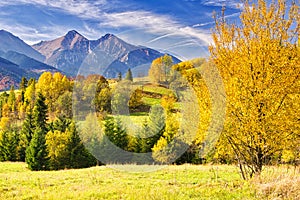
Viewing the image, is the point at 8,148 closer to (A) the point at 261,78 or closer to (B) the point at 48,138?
(B) the point at 48,138

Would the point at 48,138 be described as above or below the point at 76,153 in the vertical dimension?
above

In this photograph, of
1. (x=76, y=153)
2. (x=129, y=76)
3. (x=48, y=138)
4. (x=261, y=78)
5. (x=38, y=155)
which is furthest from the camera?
(x=48, y=138)

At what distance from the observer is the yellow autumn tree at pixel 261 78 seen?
11165 millimetres

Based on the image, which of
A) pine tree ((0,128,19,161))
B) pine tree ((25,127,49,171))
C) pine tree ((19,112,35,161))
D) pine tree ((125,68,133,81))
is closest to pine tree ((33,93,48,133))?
pine tree ((19,112,35,161))

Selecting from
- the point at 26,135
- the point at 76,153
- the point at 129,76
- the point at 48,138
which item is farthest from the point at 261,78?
the point at 26,135

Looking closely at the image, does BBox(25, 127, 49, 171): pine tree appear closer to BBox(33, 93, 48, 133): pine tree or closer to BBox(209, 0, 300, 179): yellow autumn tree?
BBox(33, 93, 48, 133): pine tree

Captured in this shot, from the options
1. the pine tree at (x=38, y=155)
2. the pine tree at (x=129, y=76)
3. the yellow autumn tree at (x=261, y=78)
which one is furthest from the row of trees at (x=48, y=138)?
the yellow autumn tree at (x=261, y=78)

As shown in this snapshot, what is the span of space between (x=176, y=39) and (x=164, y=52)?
0.85 metres

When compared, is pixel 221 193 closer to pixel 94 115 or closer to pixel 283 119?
pixel 283 119

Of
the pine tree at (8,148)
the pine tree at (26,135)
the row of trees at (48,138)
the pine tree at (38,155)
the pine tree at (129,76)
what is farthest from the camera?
the pine tree at (26,135)

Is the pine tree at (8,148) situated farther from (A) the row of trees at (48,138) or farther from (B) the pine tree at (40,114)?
(B) the pine tree at (40,114)

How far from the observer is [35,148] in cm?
4622

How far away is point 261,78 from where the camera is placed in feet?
36.9

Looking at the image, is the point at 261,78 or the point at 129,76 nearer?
the point at 261,78
